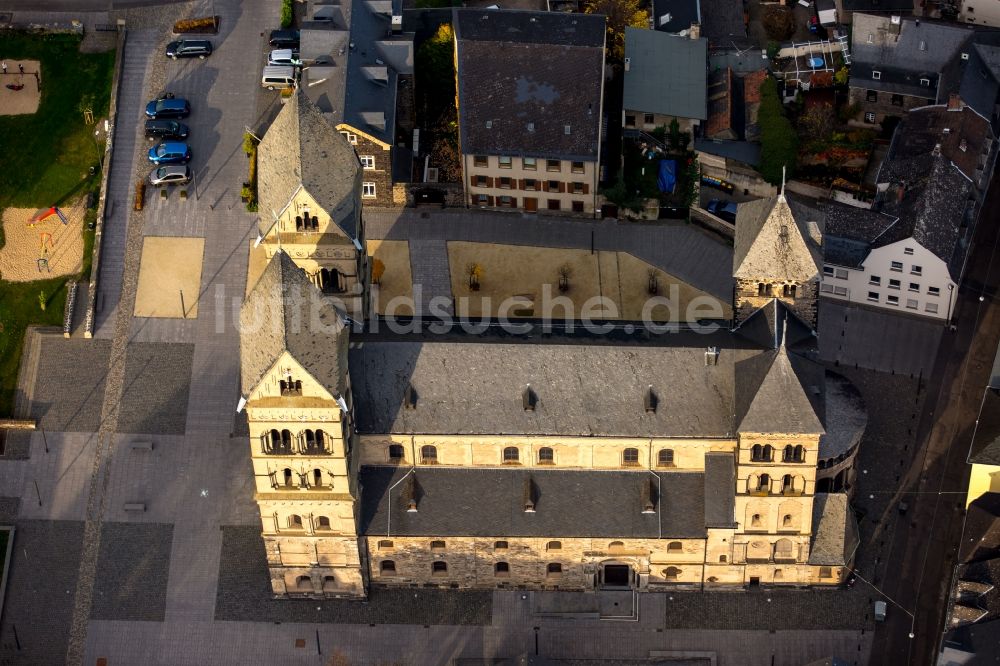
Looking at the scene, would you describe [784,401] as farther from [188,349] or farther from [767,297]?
[188,349]

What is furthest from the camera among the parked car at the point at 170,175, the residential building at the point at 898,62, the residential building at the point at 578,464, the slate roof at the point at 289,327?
the residential building at the point at 898,62

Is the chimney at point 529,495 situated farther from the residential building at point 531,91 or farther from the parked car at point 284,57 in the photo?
the parked car at point 284,57

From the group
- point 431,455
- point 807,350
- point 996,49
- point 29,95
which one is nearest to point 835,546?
point 807,350

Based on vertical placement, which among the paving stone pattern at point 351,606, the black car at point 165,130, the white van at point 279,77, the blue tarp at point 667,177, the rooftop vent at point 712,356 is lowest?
the paving stone pattern at point 351,606

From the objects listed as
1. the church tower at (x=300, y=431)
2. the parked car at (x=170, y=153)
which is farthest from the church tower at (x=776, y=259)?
the parked car at (x=170, y=153)

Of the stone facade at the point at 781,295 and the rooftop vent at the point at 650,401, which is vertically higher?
the stone facade at the point at 781,295

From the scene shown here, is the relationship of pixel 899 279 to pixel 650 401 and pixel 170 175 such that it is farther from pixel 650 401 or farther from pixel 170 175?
pixel 170 175

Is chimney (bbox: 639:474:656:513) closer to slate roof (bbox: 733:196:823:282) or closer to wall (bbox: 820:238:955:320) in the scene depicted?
slate roof (bbox: 733:196:823:282)
